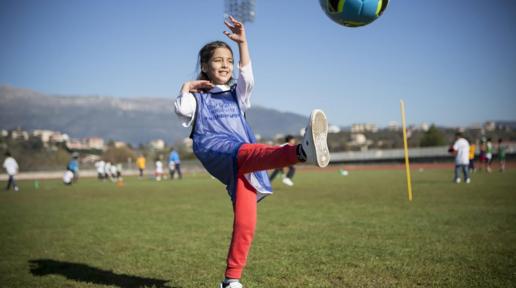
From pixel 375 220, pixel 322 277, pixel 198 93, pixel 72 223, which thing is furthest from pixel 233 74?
pixel 72 223

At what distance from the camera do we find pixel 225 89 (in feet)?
13.7

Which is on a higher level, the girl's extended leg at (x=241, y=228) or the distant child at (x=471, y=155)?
the girl's extended leg at (x=241, y=228)

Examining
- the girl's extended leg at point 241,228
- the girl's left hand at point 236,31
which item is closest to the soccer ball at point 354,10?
the girl's left hand at point 236,31

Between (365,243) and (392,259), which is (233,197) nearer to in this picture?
(392,259)

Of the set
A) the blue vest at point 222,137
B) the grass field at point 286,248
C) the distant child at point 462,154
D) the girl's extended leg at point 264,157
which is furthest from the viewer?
the distant child at point 462,154

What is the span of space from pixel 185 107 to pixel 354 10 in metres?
2.19

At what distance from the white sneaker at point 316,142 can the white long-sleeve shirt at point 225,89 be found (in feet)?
3.04

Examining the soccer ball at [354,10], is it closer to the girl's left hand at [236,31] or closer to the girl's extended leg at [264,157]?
the girl's left hand at [236,31]

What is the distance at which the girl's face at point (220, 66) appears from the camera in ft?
13.9

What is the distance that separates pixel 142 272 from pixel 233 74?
2.53 metres

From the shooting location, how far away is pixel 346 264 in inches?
190

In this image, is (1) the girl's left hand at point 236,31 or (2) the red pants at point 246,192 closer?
(2) the red pants at point 246,192

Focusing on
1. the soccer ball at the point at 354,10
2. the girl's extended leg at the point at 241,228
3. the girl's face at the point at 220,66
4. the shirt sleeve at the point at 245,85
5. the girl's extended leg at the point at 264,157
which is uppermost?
the soccer ball at the point at 354,10

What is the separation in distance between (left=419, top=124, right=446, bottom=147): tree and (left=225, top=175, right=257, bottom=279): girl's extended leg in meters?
78.6
